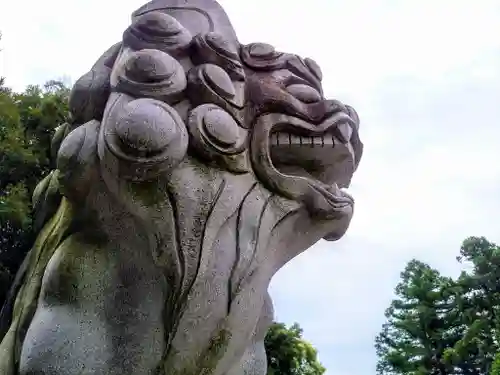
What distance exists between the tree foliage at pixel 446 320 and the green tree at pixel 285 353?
4.19 metres

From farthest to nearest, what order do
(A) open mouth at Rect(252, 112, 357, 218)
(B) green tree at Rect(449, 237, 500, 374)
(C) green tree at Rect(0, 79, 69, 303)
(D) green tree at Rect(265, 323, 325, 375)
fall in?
(B) green tree at Rect(449, 237, 500, 374), (D) green tree at Rect(265, 323, 325, 375), (C) green tree at Rect(0, 79, 69, 303), (A) open mouth at Rect(252, 112, 357, 218)

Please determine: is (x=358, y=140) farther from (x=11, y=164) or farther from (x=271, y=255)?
(x=11, y=164)

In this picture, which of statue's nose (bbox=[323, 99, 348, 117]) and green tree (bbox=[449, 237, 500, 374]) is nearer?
statue's nose (bbox=[323, 99, 348, 117])

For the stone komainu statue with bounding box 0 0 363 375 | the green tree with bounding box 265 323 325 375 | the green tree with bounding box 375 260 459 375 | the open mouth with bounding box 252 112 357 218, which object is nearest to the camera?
the stone komainu statue with bounding box 0 0 363 375

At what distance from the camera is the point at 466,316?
14.6 m

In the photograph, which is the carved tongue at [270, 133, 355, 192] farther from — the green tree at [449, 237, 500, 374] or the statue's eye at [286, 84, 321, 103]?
the green tree at [449, 237, 500, 374]

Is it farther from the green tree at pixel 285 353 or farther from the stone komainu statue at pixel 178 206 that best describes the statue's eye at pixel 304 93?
the green tree at pixel 285 353

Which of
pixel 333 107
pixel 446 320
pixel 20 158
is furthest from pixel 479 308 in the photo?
pixel 333 107

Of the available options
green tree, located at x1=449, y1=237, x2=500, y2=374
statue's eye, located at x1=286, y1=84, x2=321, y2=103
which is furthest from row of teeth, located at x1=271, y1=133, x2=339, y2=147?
green tree, located at x1=449, y1=237, x2=500, y2=374

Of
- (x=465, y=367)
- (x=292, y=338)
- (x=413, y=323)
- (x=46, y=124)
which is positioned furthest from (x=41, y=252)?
(x=413, y=323)

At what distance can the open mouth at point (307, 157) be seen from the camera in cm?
183

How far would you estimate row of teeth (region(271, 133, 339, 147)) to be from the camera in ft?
6.18

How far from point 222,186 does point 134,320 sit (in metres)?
0.42

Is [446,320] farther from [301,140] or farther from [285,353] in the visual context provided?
[301,140]
